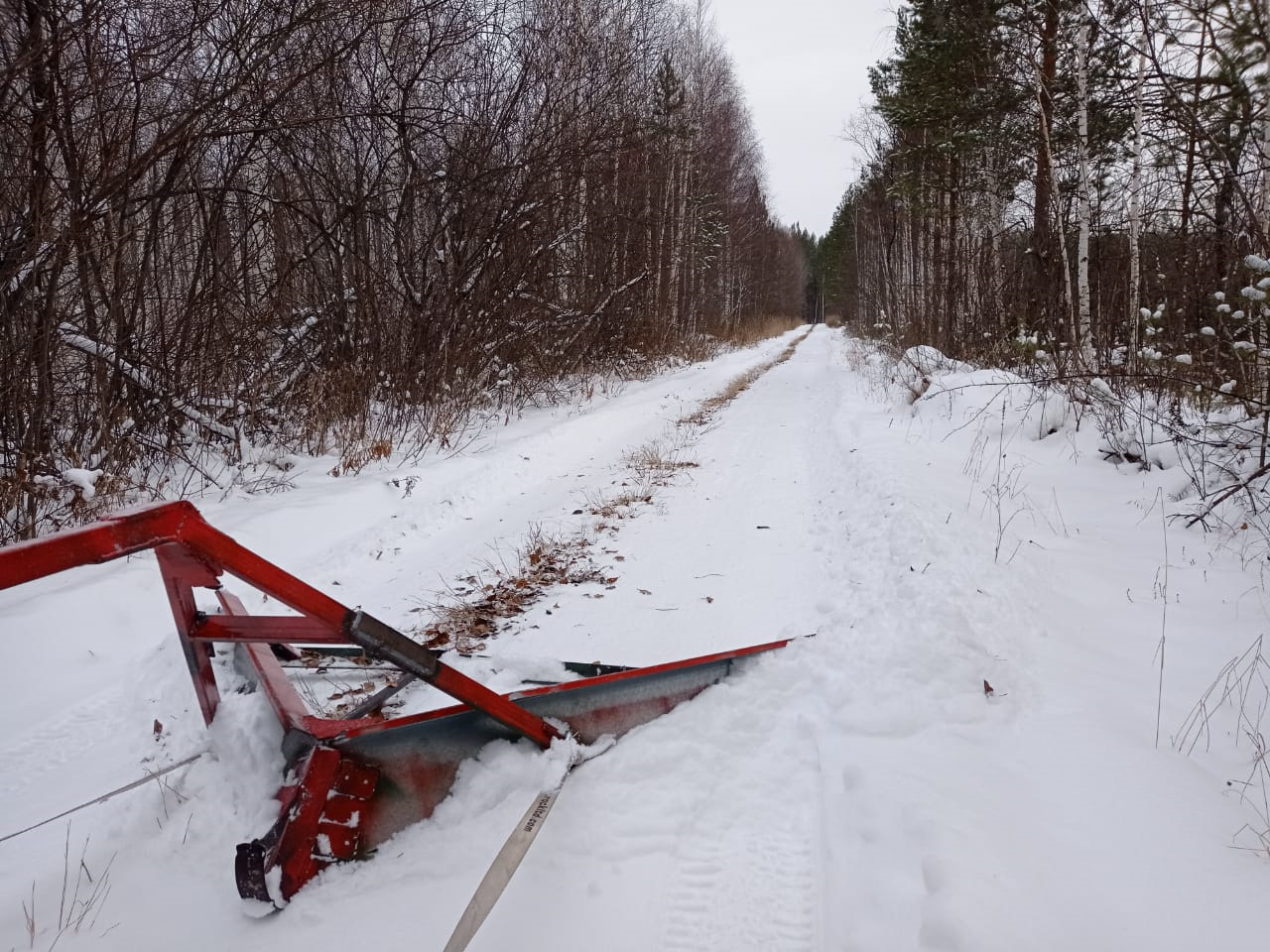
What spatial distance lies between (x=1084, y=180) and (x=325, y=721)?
9563 mm

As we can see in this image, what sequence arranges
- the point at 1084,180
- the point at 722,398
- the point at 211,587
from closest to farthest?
the point at 211,587
the point at 1084,180
the point at 722,398

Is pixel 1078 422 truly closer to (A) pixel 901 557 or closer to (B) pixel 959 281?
(A) pixel 901 557

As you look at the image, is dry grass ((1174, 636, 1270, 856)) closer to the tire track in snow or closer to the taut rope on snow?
the tire track in snow

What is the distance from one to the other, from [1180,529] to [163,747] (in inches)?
214

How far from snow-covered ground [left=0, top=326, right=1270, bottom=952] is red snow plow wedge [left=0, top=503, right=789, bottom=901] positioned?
0.09m

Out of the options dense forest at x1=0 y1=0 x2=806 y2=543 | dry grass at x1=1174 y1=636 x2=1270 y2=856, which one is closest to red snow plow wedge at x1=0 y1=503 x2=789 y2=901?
dry grass at x1=1174 y1=636 x2=1270 y2=856

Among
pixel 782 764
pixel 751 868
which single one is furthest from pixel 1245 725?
pixel 751 868

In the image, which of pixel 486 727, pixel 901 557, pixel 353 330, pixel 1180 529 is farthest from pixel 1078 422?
pixel 353 330

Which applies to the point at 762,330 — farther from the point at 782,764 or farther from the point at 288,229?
the point at 782,764

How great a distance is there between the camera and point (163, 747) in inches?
99.2

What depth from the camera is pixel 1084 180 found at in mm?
7875

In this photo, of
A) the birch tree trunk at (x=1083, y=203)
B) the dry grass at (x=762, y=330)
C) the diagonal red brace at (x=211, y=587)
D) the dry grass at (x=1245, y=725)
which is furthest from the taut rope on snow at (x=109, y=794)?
the dry grass at (x=762, y=330)

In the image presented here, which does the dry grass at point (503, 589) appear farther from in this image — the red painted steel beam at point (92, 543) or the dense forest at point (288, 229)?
the dense forest at point (288, 229)

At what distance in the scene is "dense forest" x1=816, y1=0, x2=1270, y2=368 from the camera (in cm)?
379
